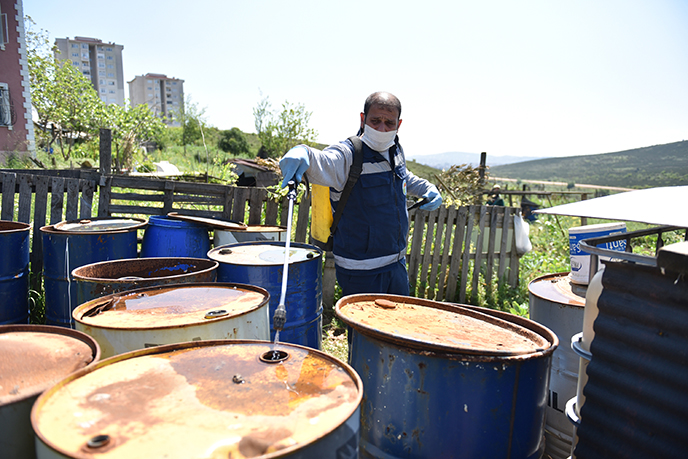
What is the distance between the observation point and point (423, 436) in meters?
1.50

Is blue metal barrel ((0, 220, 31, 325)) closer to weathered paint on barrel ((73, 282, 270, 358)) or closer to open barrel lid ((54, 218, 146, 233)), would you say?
open barrel lid ((54, 218, 146, 233))

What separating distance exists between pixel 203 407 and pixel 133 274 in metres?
1.92

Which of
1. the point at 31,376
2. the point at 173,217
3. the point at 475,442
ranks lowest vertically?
the point at 475,442

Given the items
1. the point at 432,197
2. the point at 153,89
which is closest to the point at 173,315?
the point at 432,197

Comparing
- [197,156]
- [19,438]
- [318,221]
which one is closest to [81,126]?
[197,156]

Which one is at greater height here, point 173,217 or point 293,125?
point 293,125

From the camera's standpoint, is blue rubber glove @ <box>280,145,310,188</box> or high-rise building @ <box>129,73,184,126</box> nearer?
blue rubber glove @ <box>280,145,310,188</box>

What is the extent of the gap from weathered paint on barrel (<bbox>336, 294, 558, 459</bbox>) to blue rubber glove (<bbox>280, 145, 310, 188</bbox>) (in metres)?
1.01

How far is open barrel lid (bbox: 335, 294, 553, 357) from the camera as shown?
1504 mm

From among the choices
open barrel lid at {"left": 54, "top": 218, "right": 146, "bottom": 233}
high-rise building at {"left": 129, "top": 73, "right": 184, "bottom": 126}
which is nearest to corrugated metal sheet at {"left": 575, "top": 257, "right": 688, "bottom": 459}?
open barrel lid at {"left": 54, "top": 218, "right": 146, "bottom": 233}

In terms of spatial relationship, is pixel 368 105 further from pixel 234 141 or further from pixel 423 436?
pixel 234 141

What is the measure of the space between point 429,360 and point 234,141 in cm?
4074

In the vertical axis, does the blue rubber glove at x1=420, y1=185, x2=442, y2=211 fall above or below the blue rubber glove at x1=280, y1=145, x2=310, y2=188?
below

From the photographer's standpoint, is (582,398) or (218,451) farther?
(582,398)
